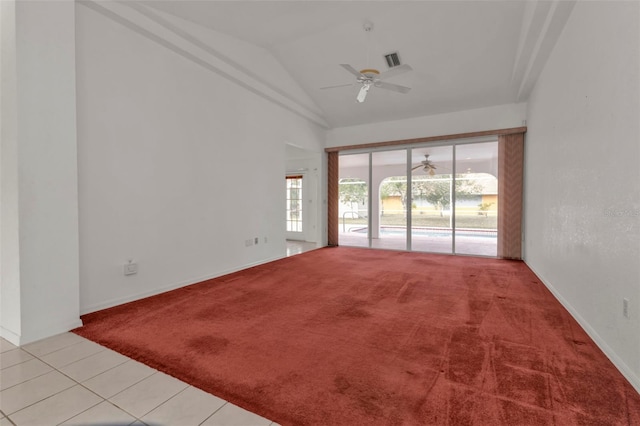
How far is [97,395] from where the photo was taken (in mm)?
1587

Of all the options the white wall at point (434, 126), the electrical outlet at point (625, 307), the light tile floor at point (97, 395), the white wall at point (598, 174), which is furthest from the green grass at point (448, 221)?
the light tile floor at point (97, 395)

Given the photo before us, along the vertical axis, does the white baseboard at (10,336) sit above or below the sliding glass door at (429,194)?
below

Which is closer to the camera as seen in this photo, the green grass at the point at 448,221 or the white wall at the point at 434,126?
the white wall at the point at 434,126

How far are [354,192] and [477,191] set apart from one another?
2878mm

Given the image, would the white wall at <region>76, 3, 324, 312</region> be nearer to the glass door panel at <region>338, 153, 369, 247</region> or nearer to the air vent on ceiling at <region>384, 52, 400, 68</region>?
the air vent on ceiling at <region>384, 52, 400, 68</region>

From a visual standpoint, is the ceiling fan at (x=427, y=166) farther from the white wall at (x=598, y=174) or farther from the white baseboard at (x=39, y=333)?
the white baseboard at (x=39, y=333)

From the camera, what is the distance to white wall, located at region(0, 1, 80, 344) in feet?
7.07

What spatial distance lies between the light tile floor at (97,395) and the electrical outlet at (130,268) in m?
1.07

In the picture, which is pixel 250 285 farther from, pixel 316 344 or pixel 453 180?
pixel 453 180

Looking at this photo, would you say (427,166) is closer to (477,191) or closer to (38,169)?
(477,191)

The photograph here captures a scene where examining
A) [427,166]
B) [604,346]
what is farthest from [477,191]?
[604,346]

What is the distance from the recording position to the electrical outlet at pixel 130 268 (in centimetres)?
306

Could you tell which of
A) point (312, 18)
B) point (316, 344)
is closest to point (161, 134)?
point (312, 18)

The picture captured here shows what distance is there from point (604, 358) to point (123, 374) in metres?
3.21
